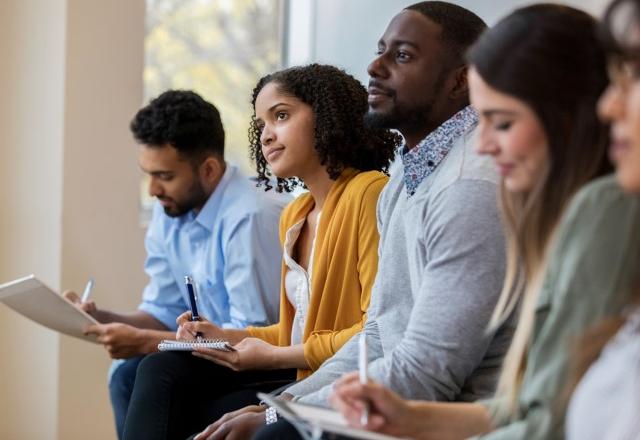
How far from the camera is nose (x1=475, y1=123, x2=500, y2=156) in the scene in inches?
56.6

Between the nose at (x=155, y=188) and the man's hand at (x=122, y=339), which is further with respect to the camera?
the nose at (x=155, y=188)

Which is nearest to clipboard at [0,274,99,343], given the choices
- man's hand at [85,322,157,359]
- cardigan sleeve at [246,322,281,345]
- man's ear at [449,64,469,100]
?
man's hand at [85,322,157,359]

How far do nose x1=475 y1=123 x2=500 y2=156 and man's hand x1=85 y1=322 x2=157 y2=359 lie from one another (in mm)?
1396

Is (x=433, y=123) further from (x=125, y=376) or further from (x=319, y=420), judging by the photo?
(x=125, y=376)

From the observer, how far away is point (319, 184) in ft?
8.04

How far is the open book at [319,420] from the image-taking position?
1.33m

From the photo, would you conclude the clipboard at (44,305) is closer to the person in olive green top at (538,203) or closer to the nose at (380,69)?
the nose at (380,69)

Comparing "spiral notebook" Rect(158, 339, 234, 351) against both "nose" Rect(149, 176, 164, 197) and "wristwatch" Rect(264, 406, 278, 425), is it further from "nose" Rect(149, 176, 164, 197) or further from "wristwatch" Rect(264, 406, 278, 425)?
"nose" Rect(149, 176, 164, 197)

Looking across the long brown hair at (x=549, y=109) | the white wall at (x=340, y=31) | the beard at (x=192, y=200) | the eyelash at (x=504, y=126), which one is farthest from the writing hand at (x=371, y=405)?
the white wall at (x=340, y=31)

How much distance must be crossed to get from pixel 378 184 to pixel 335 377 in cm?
46

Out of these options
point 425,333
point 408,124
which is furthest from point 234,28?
point 425,333

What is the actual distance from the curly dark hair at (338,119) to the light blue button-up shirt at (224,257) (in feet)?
1.15

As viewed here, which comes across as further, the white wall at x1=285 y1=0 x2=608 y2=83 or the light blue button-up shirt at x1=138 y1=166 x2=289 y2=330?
the white wall at x1=285 y1=0 x2=608 y2=83

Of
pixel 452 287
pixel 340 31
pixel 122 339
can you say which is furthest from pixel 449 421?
pixel 340 31
